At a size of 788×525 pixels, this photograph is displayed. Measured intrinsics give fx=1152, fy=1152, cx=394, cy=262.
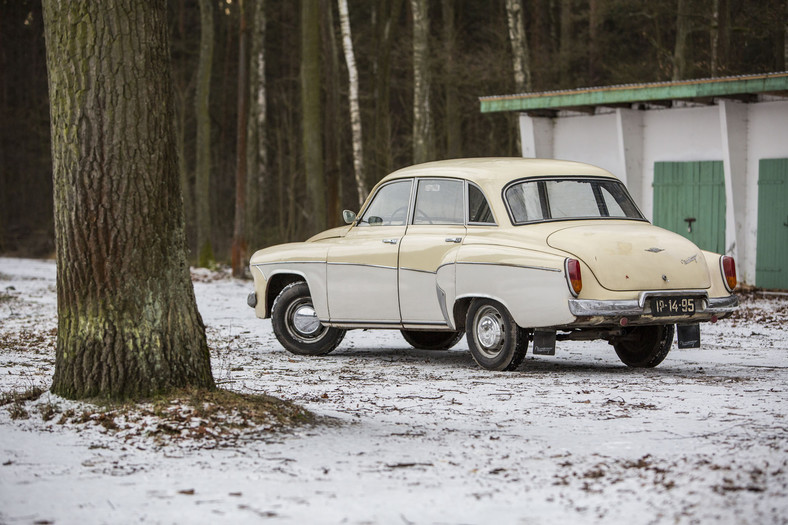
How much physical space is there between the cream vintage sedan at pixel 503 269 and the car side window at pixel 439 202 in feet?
0.04

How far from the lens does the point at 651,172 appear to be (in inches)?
844

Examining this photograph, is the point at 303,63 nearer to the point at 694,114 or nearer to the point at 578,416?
the point at 694,114

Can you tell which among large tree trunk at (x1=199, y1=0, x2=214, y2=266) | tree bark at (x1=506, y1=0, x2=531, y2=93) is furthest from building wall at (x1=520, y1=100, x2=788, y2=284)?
large tree trunk at (x1=199, y1=0, x2=214, y2=266)

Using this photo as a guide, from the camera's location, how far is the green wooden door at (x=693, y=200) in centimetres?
2031

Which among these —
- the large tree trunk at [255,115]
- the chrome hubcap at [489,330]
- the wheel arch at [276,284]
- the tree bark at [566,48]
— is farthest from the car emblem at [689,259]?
the tree bark at [566,48]

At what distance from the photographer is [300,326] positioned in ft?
39.4

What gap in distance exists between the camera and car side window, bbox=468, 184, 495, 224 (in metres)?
10.5

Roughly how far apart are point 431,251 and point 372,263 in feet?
2.47

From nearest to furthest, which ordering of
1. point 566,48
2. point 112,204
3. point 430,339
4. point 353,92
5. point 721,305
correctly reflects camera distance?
1. point 112,204
2. point 721,305
3. point 430,339
4. point 353,92
5. point 566,48

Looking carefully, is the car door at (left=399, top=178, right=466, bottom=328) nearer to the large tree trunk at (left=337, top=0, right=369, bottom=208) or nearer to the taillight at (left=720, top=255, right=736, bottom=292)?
the taillight at (left=720, top=255, right=736, bottom=292)

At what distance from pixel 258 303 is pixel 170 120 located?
4.86 m

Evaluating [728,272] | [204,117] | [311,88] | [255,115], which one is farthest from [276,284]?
[255,115]

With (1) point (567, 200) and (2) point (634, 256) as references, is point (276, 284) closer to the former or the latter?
(1) point (567, 200)

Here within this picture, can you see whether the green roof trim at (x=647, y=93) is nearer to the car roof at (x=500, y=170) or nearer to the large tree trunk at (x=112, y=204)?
the car roof at (x=500, y=170)
